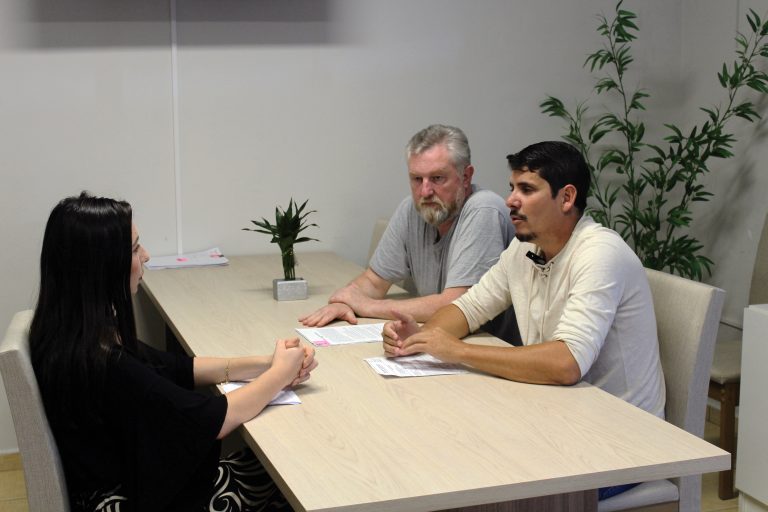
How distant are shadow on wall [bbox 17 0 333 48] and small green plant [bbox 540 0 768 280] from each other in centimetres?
116

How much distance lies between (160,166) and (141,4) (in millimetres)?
650

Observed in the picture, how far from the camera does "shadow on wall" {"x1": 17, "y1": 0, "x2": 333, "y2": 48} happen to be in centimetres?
370

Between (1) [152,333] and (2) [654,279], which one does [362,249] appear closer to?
(1) [152,333]

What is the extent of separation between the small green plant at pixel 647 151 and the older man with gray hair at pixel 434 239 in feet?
4.19

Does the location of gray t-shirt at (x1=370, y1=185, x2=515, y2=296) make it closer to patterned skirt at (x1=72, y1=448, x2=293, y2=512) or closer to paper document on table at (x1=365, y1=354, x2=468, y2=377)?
paper document on table at (x1=365, y1=354, x2=468, y2=377)

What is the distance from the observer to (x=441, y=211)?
10.1 feet

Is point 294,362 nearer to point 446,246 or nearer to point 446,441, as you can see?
point 446,441

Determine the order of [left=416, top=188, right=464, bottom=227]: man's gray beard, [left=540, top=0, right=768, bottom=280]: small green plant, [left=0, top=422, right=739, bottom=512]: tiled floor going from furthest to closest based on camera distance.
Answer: [left=540, top=0, right=768, bottom=280]: small green plant, [left=0, top=422, right=739, bottom=512]: tiled floor, [left=416, top=188, right=464, bottom=227]: man's gray beard

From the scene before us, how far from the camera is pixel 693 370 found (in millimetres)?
2342

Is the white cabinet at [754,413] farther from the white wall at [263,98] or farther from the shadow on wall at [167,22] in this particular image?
the shadow on wall at [167,22]

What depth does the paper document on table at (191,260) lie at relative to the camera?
148 inches

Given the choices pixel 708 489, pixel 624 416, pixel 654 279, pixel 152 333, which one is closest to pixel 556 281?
pixel 654 279

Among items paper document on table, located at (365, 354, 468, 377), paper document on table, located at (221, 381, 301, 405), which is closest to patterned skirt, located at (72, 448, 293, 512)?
paper document on table, located at (221, 381, 301, 405)

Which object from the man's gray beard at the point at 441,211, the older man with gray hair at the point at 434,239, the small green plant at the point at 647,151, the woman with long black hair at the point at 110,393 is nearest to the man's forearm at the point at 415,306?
the older man with gray hair at the point at 434,239
